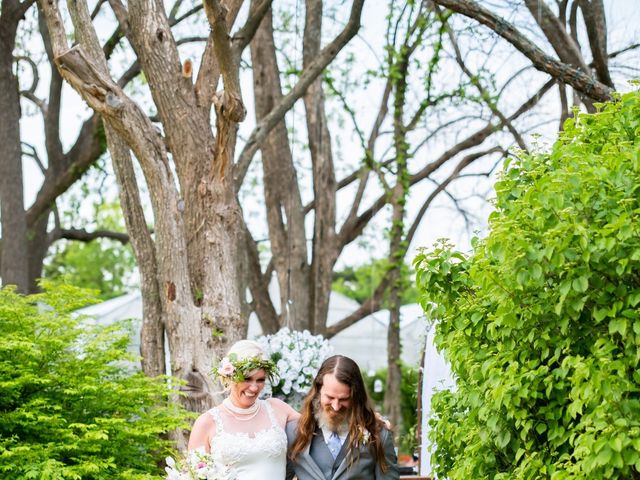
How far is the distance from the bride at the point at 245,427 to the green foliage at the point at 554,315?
0.88 metres

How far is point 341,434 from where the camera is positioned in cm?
474

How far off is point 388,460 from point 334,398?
0.45 m

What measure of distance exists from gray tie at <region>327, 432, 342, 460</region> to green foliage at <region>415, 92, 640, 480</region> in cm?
53

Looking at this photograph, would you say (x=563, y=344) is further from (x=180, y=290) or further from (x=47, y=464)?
(x=180, y=290)

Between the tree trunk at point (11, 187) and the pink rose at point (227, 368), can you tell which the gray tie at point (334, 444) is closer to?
the pink rose at point (227, 368)

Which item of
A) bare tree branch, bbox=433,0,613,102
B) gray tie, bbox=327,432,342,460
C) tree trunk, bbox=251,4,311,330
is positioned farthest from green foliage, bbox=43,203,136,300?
gray tie, bbox=327,432,342,460

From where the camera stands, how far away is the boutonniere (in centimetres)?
465

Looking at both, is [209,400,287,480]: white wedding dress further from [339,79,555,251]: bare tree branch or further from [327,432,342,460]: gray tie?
[339,79,555,251]: bare tree branch

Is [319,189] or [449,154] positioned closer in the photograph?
[319,189]

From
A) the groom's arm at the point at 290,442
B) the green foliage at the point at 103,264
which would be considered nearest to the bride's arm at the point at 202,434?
the groom's arm at the point at 290,442

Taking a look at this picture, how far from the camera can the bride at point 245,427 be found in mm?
4898

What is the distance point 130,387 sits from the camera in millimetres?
7328

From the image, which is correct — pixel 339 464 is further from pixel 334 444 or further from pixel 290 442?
pixel 290 442

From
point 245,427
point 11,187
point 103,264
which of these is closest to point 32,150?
point 11,187
